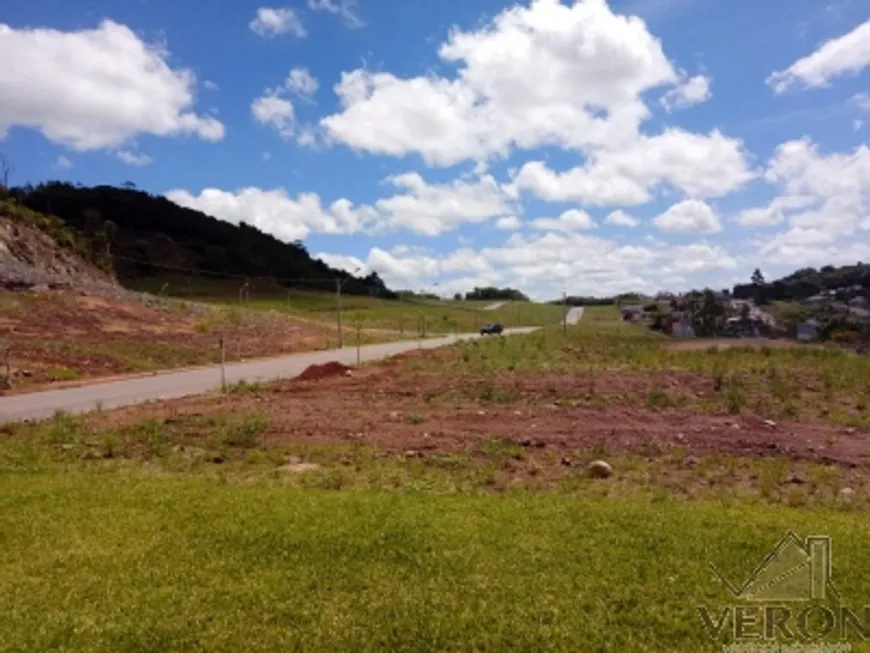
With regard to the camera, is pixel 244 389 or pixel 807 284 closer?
pixel 244 389

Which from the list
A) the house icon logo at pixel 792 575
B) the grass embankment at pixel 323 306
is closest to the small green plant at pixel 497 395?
the house icon logo at pixel 792 575

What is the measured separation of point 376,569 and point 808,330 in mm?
56631

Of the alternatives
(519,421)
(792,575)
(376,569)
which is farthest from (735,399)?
(376,569)

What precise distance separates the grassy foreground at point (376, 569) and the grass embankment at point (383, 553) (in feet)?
0.06

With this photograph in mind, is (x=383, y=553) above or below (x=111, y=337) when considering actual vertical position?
below

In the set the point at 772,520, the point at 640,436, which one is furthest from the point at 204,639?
the point at 640,436

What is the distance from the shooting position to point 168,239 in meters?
124

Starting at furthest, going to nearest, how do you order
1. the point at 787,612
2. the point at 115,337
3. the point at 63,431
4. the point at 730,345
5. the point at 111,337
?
1. the point at 730,345
2. the point at 115,337
3. the point at 111,337
4. the point at 63,431
5. the point at 787,612

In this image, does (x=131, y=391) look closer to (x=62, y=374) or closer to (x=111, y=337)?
(x=62, y=374)

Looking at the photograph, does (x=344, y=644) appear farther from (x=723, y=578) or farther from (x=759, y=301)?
(x=759, y=301)

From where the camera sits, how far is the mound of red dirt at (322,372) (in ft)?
83.0

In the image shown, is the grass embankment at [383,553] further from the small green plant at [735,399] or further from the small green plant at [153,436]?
the small green plant at [735,399]

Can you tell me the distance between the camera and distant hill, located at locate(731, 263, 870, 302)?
293ft

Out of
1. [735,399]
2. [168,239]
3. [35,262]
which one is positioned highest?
[168,239]
